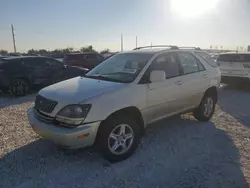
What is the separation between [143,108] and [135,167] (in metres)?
0.93

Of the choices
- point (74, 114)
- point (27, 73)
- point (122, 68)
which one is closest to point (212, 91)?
point (122, 68)

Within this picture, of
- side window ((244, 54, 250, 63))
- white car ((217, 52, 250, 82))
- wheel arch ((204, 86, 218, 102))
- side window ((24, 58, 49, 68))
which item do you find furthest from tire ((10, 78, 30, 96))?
side window ((244, 54, 250, 63))

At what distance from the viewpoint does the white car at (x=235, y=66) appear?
900cm

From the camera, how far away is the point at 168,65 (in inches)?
172

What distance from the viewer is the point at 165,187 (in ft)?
9.57

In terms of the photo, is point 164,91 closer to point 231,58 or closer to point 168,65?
point 168,65

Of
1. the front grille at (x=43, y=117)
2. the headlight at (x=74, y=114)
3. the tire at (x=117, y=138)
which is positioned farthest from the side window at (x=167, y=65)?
the front grille at (x=43, y=117)

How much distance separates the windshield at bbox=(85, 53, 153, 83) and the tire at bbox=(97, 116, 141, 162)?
711 mm

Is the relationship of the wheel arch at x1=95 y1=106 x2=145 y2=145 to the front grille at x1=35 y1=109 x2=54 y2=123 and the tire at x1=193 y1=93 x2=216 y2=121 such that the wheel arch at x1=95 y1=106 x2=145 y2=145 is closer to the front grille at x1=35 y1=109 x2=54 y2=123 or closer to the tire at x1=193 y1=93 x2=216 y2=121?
the front grille at x1=35 y1=109 x2=54 y2=123

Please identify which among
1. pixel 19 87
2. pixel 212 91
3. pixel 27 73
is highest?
pixel 27 73

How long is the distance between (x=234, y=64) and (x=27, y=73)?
8186mm

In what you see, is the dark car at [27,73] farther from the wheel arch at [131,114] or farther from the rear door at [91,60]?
the wheel arch at [131,114]

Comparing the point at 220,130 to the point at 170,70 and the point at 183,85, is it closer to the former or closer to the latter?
the point at 183,85

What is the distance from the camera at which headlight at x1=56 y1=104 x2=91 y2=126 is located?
3.11 m
